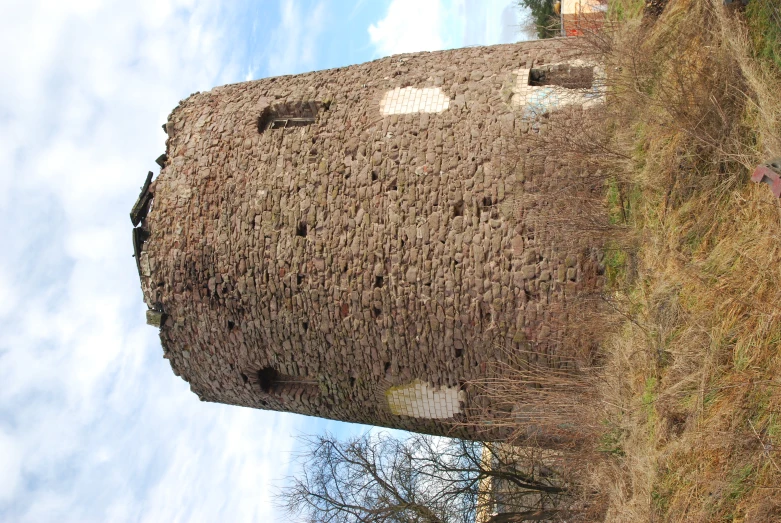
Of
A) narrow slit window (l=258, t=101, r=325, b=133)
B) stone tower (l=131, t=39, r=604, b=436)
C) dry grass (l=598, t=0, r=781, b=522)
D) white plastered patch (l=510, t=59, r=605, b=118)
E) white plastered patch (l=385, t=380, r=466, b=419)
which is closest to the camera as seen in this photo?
dry grass (l=598, t=0, r=781, b=522)

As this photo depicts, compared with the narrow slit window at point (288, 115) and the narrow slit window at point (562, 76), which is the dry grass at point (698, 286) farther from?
the narrow slit window at point (288, 115)

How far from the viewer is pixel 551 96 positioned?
6.42 m

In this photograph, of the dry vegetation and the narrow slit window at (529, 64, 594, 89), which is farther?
the narrow slit window at (529, 64, 594, 89)

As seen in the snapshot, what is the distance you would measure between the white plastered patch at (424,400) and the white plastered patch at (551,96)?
2960 mm

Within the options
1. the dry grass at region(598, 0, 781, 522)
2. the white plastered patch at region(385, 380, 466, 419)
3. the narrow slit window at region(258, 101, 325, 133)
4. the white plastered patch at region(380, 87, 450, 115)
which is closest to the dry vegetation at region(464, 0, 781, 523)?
the dry grass at region(598, 0, 781, 522)

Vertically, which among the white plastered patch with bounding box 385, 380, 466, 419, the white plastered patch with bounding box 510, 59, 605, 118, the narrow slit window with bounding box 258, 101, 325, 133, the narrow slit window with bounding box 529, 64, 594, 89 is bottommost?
the white plastered patch with bounding box 385, 380, 466, 419

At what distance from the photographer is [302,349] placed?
6945mm

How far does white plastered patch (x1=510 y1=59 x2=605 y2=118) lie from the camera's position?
632 cm

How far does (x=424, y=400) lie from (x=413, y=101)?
126 inches

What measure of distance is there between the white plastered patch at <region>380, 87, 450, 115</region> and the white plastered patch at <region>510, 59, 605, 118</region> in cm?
75

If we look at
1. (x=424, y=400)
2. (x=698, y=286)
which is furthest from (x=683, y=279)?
(x=424, y=400)

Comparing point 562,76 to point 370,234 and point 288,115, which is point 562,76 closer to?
point 370,234

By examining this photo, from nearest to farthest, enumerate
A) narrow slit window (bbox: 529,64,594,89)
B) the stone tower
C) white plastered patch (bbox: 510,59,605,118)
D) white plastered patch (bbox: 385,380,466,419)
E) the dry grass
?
the dry grass
the stone tower
white plastered patch (bbox: 510,59,605,118)
narrow slit window (bbox: 529,64,594,89)
white plastered patch (bbox: 385,380,466,419)

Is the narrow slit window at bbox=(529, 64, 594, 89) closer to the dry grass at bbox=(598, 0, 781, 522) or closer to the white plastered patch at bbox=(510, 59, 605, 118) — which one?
the white plastered patch at bbox=(510, 59, 605, 118)
